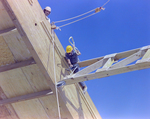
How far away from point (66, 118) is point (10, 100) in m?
1.21

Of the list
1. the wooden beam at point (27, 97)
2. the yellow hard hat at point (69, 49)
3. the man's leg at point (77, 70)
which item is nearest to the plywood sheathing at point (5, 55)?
the wooden beam at point (27, 97)

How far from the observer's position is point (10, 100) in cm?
361

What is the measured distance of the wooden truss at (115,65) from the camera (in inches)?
99.8

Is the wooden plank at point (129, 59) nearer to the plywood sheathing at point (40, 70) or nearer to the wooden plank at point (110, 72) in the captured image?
the wooden plank at point (110, 72)

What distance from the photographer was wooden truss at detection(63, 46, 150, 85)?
8.32ft

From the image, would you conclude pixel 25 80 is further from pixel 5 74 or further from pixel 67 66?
pixel 67 66

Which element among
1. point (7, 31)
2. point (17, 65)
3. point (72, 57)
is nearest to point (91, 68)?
point (72, 57)

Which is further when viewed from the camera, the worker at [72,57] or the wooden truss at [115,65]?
the worker at [72,57]

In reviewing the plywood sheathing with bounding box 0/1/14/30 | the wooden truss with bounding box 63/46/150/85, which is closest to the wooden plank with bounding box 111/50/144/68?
the wooden truss with bounding box 63/46/150/85

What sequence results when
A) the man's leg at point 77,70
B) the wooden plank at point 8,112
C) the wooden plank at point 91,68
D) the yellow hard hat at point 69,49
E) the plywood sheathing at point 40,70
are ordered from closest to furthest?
1. the plywood sheathing at point 40,70
2. the wooden plank at point 91,68
3. the yellow hard hat at point 69,49
4. the man's leg at point 77,70
5. the wooden plank at point 8,112

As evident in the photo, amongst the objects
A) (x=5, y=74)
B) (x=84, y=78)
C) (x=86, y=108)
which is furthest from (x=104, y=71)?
(x=5, y=74)

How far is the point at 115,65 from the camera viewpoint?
2.75m

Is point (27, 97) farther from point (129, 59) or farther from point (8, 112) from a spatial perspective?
point (129, 59)

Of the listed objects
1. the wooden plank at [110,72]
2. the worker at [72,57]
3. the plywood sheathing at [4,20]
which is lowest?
the wooden plank at [110,72]
